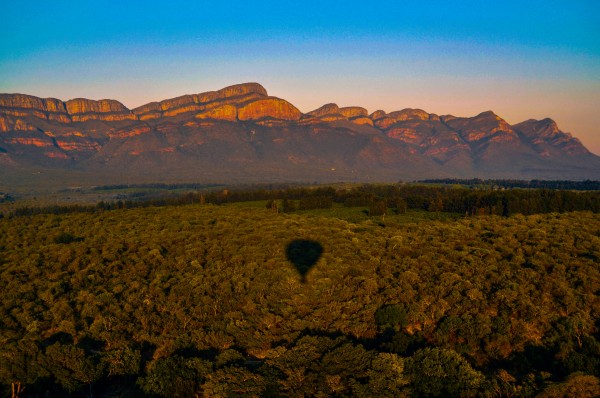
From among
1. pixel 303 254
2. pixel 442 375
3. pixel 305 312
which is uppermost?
pixel 303 254

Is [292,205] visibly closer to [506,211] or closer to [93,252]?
[506,211]

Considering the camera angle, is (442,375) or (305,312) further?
(305,312)

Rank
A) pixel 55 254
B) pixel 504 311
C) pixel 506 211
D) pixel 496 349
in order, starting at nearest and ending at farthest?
pixel 496 349 < pixel 504 311 < pixel 55 254 < pixel 506 211

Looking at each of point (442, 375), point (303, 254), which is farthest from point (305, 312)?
point (442, 375)

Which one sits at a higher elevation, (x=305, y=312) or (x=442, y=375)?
(x=442, y=375)

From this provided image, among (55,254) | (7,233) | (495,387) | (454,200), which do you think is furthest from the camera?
(454,200)

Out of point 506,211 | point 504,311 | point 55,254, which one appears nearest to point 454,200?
point 506,211

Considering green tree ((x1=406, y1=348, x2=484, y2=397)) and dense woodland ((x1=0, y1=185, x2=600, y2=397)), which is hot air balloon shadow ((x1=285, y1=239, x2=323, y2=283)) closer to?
dense woodland ((x1=0, y1=185, x2=600, y2=397))

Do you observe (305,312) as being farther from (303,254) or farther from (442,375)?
(442,375)
